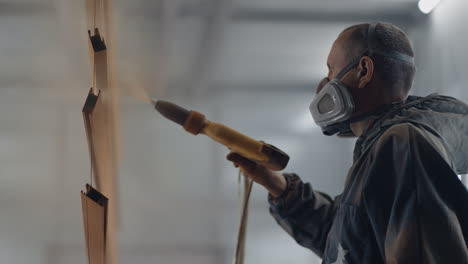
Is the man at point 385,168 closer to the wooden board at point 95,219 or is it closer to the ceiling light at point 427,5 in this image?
the wooden board at point 95,219

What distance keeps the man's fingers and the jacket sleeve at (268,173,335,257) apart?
164 millimetres

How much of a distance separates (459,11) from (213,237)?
0.96m

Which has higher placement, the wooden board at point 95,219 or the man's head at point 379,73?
the man's head at point 379,73

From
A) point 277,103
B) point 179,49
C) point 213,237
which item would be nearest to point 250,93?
point 277,103

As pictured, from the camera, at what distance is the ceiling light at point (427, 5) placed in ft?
4.56

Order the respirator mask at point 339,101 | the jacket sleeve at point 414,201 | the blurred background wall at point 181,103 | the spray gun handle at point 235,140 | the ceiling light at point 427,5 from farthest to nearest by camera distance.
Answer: the ceiling light at point 427,5
the blurred background wall at point 181,103
the respirator mask at point 339,101
the spray gun handle at point 235,140
the jacket sleeve at point 414,201

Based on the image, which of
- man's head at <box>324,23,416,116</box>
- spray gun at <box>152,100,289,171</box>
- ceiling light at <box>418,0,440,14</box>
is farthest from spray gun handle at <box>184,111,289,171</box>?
ceiling light at <box>418,0,440,14</box>

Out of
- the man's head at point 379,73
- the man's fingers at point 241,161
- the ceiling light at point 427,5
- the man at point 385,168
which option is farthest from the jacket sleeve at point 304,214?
the ceiling light at point 427,5

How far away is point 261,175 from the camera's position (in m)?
1.07

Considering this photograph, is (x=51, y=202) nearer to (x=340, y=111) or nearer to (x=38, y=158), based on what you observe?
(x=38, y=158)

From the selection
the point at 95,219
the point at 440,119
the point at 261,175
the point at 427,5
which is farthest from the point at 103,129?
the point at 427,5

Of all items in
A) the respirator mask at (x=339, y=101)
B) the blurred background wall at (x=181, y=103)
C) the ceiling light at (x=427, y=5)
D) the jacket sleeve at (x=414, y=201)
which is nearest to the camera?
the jacket sleeve at (x=414, y=201)

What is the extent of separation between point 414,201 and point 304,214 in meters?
0.46

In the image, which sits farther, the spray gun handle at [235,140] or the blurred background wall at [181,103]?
the blurred background wall at [181,103]
